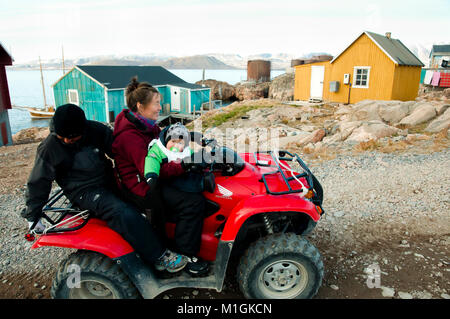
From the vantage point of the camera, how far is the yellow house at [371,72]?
21.3 m

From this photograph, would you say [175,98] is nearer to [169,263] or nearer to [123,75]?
[123,75]

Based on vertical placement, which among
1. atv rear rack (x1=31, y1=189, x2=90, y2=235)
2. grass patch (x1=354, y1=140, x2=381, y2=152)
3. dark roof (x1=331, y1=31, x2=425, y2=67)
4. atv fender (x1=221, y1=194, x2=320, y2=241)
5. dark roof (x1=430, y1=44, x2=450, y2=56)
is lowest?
grass patch (x1=354, y1=140, x2=381, y2=152)

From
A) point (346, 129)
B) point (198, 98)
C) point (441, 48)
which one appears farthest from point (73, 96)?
point (441, 48)

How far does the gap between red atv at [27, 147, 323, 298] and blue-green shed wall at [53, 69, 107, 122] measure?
27413mm

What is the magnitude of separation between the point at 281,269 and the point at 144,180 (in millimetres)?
1649

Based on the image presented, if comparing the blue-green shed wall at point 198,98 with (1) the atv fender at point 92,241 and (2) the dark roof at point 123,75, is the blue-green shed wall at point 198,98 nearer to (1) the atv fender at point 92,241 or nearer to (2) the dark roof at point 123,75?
(2) the dark roof at point 123,75

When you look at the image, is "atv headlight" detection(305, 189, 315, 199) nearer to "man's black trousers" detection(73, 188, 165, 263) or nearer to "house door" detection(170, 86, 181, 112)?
"man's black trousers" detection(73, 188, 165, 263)

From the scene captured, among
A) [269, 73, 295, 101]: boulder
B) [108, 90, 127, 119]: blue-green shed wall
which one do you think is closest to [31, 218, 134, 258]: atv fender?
[108, 90, 127, 119]: blue-green shed wall

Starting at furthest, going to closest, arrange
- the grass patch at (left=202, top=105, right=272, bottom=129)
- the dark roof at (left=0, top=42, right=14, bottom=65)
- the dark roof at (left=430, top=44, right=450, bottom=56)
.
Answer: the dark roof at (left=430, top=44, right=450, bottom=56) → the grass patch at (left=202, top=105, right=272, bottom=129) → the dark roof at (left=0, top=42, right=14, bottom=65)

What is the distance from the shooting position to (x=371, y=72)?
22078 mm

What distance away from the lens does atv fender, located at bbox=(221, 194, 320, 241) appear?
10.4ft

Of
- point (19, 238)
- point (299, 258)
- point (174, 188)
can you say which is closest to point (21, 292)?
point (19, 238)

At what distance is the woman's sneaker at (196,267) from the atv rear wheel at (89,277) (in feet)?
1.85
